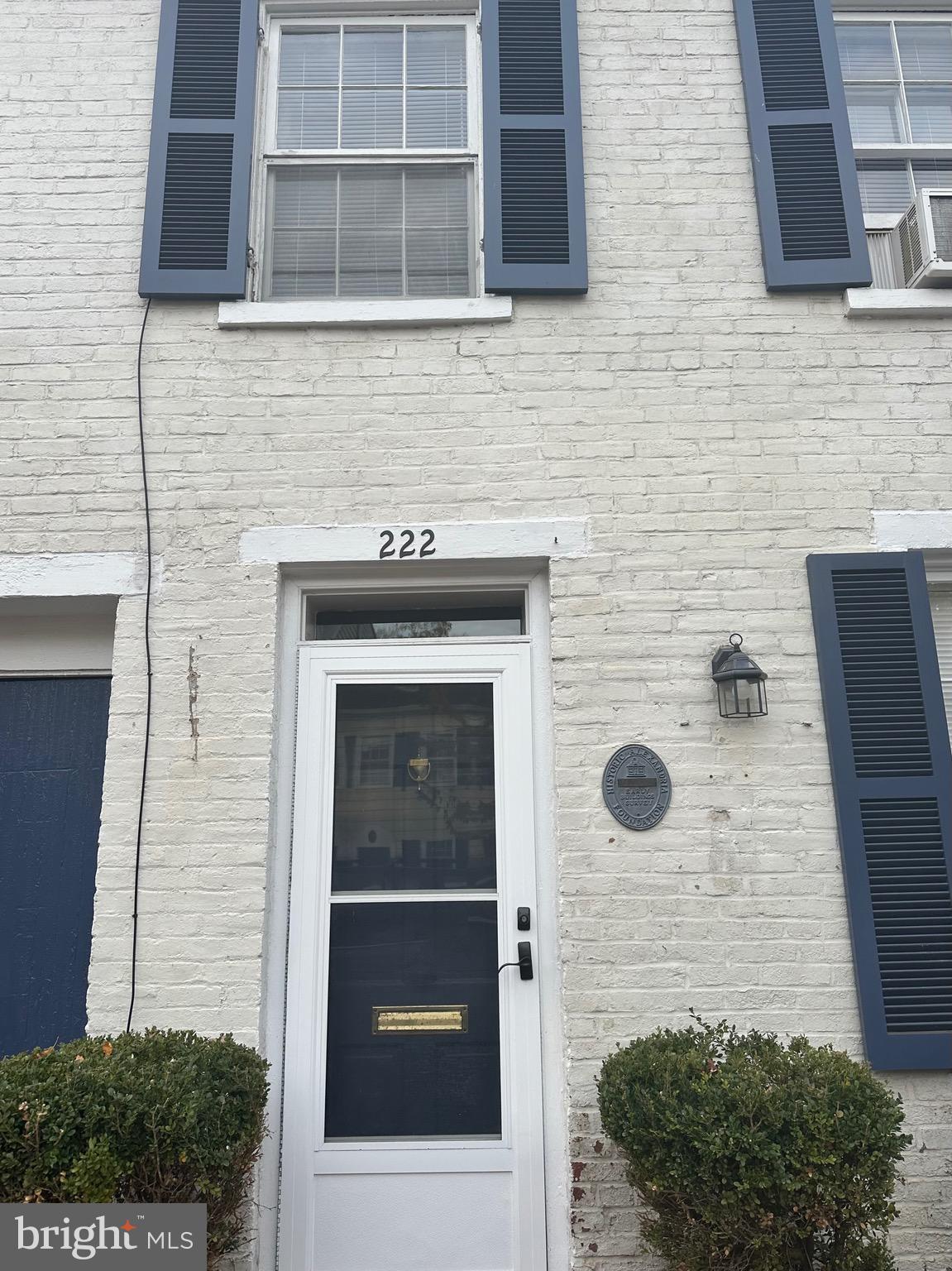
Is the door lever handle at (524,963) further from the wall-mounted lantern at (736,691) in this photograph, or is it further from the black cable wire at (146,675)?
the black cable wire at (146,675)

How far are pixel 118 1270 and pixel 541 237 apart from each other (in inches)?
167

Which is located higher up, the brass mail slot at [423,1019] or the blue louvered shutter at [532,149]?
the blue louvered shutter at [532,149]

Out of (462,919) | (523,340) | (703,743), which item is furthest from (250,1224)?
(523,340)

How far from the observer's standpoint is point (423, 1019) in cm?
391

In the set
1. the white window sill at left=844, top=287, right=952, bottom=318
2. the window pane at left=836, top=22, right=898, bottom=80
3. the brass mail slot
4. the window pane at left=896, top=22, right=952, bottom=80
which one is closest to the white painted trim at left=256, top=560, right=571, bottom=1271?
the brass mail slot

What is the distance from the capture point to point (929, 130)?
5.06 meters

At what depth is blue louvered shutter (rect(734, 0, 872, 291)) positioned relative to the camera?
4.57m

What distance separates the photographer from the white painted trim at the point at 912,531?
14.0ft

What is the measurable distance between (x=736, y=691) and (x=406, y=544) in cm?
149

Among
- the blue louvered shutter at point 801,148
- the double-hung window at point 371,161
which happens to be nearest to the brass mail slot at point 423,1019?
the double-hung window at point 371,161

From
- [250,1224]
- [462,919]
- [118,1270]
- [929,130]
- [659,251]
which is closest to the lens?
[118,1270]

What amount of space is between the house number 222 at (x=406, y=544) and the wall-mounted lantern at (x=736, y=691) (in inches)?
50.0

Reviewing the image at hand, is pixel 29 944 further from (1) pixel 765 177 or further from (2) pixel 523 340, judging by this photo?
(1) pixel 765 177

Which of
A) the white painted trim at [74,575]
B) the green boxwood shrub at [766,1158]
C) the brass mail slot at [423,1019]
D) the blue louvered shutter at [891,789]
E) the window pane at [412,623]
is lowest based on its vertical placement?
the green boxwood shrub at [766,1158]
